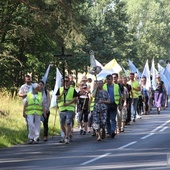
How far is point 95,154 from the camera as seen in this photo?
53.1 feet

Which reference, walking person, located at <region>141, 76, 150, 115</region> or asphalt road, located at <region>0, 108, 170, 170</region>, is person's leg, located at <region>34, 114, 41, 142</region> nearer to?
asphalt road, located at <region>0, 108, 170, 170</region>

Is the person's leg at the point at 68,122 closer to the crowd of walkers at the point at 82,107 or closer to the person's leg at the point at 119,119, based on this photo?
the crowd of walkers at the point at 82,107

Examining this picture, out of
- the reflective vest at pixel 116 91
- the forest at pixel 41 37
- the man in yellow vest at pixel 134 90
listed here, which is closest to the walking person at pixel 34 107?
the forest at pixel 41 37

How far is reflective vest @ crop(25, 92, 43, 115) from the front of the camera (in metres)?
20.2

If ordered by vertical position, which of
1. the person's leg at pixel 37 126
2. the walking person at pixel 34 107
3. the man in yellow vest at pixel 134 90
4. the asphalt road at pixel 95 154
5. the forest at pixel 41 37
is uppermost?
the forest at pixel 41 37

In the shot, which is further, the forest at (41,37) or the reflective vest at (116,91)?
the forest at (41,37)

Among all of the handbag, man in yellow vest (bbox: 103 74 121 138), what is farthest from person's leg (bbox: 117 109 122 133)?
the handbag

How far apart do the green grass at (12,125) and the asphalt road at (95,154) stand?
728 mm

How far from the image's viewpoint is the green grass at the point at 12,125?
1998 cm

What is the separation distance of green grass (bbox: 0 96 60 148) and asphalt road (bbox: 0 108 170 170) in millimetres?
728

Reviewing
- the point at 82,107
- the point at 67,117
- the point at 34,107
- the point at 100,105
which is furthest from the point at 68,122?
A: the point at 82,107

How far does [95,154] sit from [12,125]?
23.3ft

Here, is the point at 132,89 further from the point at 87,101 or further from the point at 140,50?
the point at 140,50

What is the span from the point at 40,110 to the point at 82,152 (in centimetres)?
380
